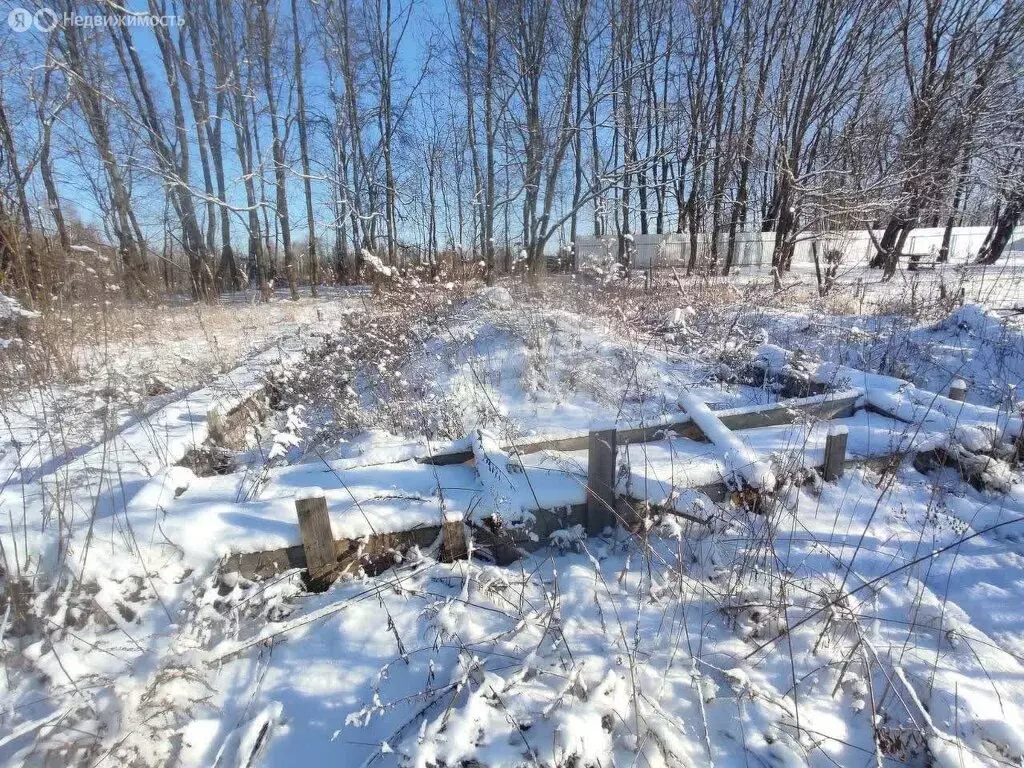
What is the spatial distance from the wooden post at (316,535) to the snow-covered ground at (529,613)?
9cm

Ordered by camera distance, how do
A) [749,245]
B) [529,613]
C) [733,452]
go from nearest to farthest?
[529,613] → [733,452] → [749,245]

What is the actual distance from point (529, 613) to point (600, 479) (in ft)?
2.15

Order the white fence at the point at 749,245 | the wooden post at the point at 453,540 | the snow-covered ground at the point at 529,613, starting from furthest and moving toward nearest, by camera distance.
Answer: the white fence at the point at 749,245 < the wooden post at the point at 453,540 < the snow-covered ground at the point at 529,613

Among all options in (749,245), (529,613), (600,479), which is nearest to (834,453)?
(600,479)

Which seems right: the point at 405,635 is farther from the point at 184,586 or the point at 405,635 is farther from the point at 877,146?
the point at 877,146

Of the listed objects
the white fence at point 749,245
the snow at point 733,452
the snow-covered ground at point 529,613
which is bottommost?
the snow-covered ground at point 529,613

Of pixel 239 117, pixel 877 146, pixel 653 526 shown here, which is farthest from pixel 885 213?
pixel 239 117

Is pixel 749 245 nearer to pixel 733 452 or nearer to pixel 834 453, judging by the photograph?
pixel 834 453

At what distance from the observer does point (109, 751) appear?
1.07m

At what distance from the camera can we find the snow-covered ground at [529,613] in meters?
1.20

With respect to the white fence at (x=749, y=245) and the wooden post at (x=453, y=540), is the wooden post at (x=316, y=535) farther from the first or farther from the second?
the white fence at (x=749, y=245)

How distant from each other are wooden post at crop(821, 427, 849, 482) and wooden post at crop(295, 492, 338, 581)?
2.46 m

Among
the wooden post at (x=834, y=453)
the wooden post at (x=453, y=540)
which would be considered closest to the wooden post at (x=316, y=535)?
the wooden post at (x=453, y=540)

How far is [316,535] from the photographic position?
5.54ft
